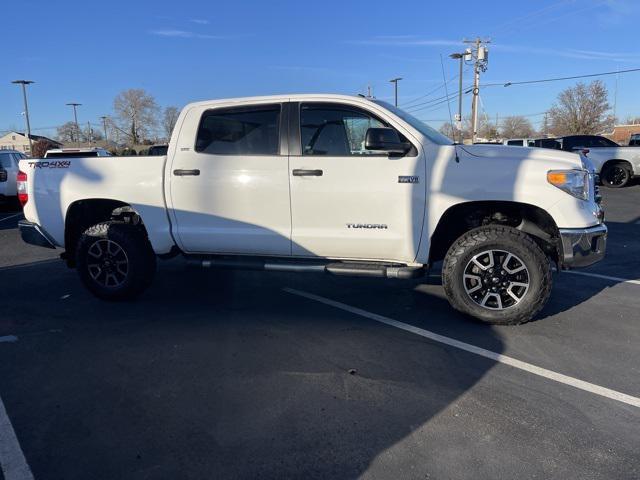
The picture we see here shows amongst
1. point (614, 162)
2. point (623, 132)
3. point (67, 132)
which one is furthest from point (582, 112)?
point (67, 132)

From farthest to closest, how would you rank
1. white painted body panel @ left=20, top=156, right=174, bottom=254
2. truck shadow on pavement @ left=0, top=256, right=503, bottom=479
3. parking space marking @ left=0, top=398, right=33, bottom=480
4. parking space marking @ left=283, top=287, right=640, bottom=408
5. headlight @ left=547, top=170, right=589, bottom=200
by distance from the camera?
white painted body panel @ left=20, top=156, right=174, bottom=254
headlight @ left=547, top=170, right=589, bottom=200
parking space marking @ left=283, top=287, right=640, bottom=408
truck shadow on pavement @ left=0, top=256, right=503, bottom=479
parking space marking @ left=0, top=398, right=33, bottom=480

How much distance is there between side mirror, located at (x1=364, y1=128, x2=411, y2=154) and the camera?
4.44 meters

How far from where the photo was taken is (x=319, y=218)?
4.82 m

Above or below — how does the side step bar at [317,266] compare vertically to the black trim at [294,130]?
below

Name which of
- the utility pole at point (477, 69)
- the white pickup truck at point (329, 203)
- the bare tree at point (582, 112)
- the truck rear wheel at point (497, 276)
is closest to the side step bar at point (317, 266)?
the white pickup truck at point (329, 203)

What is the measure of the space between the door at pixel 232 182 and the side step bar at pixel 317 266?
10 cm

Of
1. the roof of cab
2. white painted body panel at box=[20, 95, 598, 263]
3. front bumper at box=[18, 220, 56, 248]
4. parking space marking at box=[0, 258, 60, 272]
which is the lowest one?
parking space marking at box=[0, 258, 60, 272]

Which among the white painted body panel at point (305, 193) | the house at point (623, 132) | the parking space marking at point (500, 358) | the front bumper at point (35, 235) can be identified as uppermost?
the house at point (623, 132)

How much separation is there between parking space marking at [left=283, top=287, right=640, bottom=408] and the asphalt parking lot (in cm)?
2

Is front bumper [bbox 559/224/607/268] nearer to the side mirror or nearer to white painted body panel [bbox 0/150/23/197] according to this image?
the side mirror

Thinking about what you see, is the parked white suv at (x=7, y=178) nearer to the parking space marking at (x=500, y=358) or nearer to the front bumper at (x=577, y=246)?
the parking space marking at (x=500, y=358)

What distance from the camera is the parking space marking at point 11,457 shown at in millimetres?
2609

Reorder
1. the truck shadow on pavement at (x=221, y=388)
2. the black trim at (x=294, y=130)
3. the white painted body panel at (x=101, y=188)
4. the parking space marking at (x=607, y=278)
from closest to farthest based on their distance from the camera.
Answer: the truck shadow on pavement at (x=221, y=388) < the black trim at (x=294, y=130) < the white painted body panel at (x=101, y=188) < the parking space marking at (x=607, y=278)

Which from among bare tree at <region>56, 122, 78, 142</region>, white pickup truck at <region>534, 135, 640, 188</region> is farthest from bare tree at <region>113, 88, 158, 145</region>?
white pickup truck at <region>534, 135, 640, 188</region>
